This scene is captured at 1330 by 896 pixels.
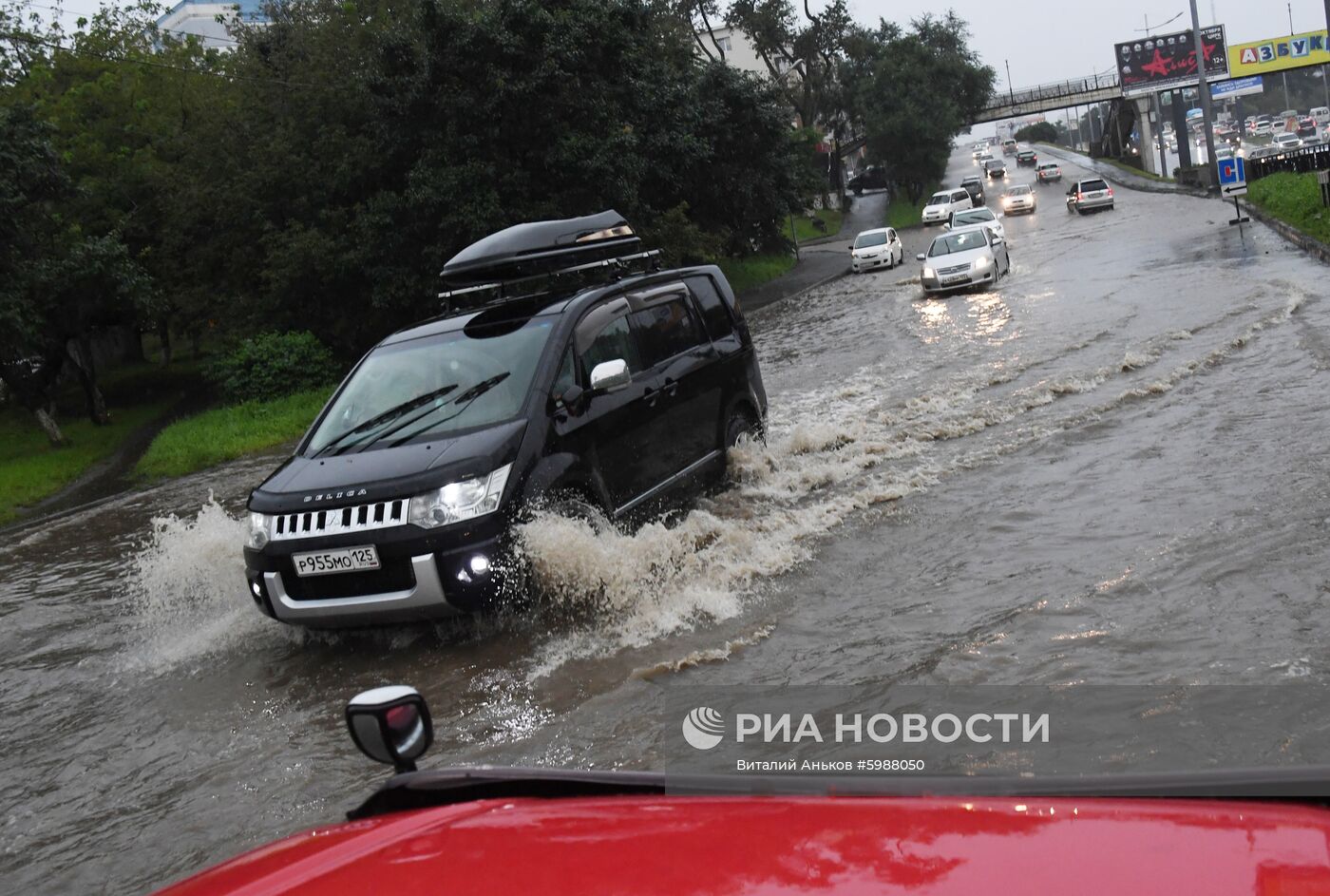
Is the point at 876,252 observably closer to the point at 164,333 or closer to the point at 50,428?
the point at 164,333

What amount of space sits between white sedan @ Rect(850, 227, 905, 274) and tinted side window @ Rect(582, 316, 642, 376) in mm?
32423

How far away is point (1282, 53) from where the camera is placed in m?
76.1

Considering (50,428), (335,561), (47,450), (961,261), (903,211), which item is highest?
(903,211)

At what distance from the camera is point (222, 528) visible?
27.9ft

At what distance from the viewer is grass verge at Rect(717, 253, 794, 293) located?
42.0m

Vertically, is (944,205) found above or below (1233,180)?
above

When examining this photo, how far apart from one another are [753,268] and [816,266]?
273 centimetres

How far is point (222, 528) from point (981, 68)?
8635 cm

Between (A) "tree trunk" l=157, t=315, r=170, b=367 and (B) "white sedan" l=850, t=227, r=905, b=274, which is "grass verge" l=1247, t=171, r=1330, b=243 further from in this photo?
(A) "tree trunk" l=157, t=315, r=170, b=367

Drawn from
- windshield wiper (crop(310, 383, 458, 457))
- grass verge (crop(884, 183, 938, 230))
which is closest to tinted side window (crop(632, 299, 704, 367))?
windshield wiper (crop(310, 383, 458, 457))

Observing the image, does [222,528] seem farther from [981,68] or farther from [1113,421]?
[981,68]

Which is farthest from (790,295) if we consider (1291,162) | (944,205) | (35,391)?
(944,205)

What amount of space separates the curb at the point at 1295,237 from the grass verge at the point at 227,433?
56.4 ft

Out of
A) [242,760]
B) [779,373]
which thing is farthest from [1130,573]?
[779,373]
